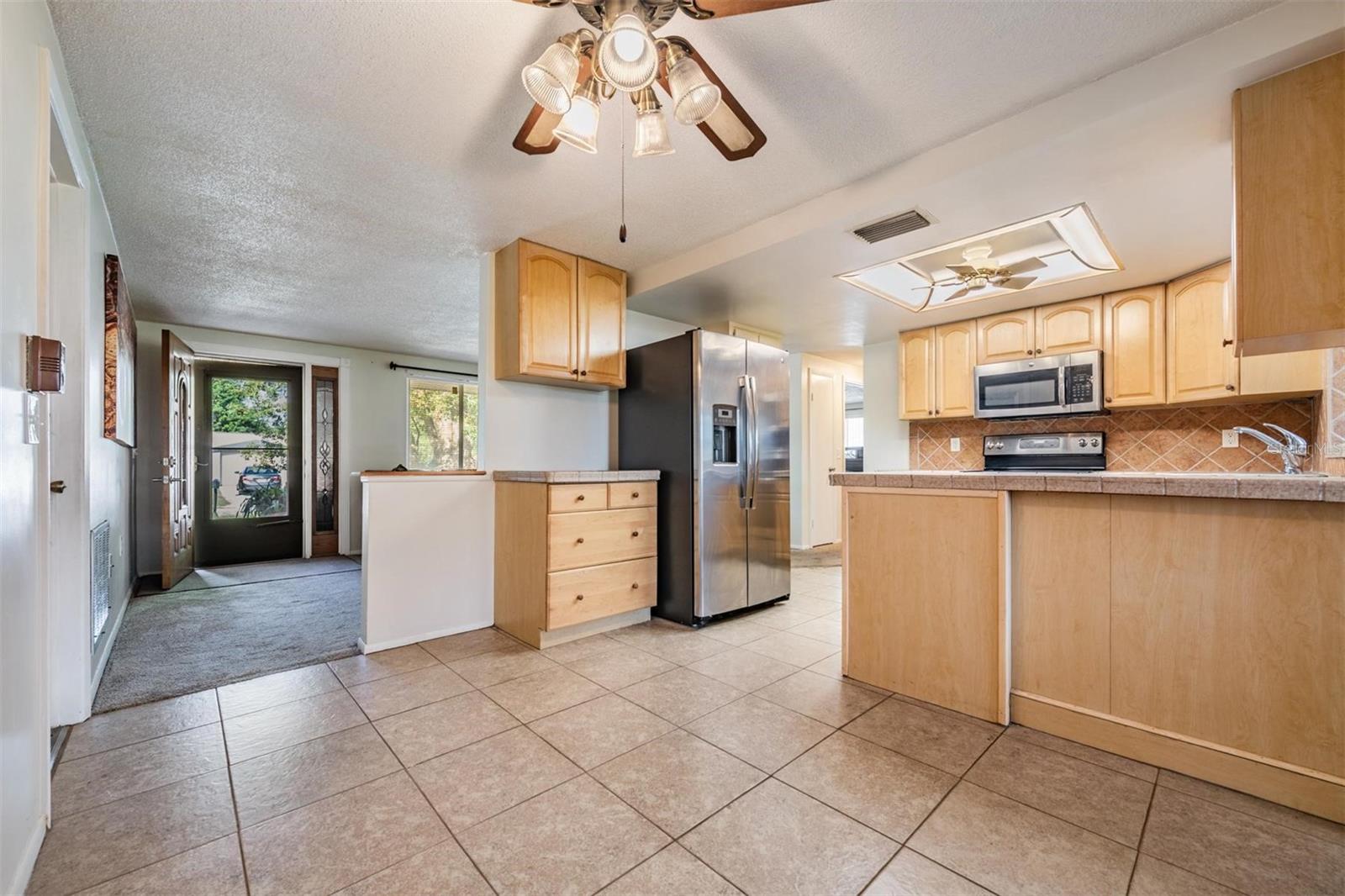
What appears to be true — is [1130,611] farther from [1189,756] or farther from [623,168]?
[623,168]

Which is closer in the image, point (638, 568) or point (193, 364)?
point (638, 568)

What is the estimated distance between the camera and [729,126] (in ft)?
5.53

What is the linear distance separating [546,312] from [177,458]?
3606mm

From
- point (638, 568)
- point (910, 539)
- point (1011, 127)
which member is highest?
point (1011, 127)

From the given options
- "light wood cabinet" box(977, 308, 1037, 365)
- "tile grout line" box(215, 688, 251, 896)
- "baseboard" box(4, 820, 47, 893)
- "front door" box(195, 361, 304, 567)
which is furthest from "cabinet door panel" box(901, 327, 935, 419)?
"front door" box(195, 361, 304, 567)

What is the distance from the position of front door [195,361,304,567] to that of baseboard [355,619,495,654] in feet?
11.5

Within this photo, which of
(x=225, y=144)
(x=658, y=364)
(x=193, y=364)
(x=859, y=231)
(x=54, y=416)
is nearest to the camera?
(x=54, y=416)

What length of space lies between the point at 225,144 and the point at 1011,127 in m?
3.06

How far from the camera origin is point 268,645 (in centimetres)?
291

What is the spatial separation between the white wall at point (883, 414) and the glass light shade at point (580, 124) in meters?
3.95

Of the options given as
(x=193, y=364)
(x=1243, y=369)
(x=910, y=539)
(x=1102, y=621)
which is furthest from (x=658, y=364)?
(x=193, y=364)

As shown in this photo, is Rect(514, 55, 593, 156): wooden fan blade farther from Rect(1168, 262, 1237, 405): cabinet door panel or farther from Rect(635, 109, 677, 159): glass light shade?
Rect(1168, 262, 1237, 405): cabinet door panel

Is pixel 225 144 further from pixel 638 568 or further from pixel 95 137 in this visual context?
pixel 638 568

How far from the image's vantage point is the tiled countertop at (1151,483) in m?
1.47
